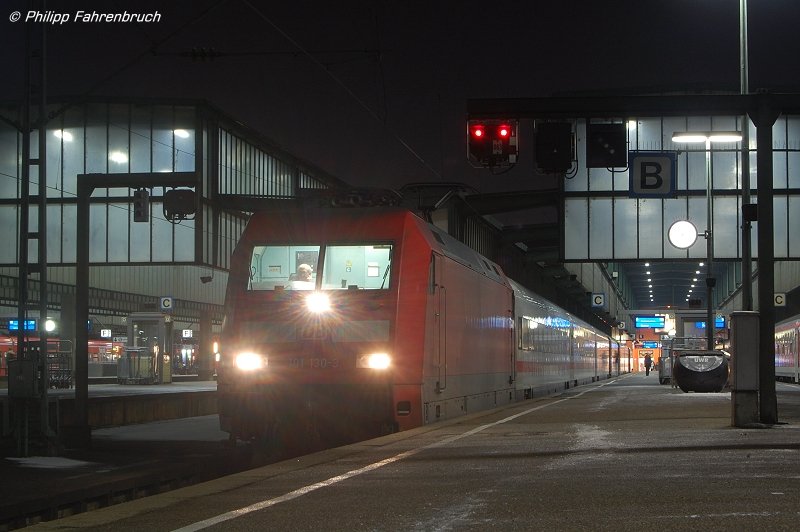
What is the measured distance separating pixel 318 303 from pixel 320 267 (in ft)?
2.05

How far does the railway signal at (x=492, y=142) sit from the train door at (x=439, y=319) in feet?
8.10

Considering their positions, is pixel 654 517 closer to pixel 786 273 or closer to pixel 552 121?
pixel 552 121

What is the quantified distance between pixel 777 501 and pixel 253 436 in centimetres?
936

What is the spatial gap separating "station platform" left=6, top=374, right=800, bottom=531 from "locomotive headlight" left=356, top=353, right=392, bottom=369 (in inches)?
47.6

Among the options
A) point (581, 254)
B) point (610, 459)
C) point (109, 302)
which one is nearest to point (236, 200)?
point (109, 302)

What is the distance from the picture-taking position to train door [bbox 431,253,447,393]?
16.2 meters

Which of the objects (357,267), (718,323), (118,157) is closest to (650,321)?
(718,323)

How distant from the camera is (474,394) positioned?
68.6 feet

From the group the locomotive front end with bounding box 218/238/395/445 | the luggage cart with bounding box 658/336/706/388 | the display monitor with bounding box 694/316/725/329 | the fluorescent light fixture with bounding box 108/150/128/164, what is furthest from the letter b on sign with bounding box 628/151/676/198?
the fluorescent light fixture with bounding box 108/150/128/164

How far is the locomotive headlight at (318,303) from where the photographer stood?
15.4m

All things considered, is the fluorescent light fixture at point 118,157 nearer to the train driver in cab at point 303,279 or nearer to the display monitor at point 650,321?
the train driver in cab at point 303,279

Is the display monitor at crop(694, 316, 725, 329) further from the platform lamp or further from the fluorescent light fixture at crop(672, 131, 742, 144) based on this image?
the fluorescent light fixture at crop(672, 131, 742, 144)

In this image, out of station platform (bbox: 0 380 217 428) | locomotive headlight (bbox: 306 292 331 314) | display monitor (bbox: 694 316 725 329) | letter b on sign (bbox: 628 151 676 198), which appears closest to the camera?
locomotive headlight (bbox: 306 292 331 314)

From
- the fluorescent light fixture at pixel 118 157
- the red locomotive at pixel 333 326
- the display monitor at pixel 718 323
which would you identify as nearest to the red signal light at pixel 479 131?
the red locomotive at pixel 333 326
